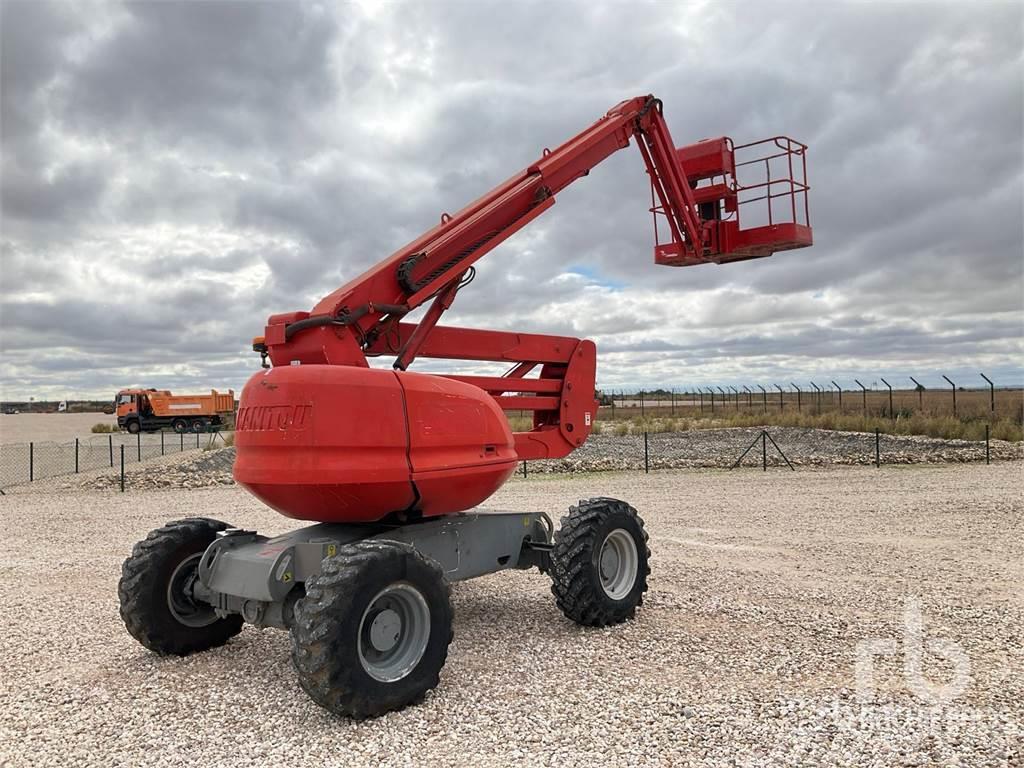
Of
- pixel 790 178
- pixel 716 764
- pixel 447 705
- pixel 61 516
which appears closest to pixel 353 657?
pixel 447 705

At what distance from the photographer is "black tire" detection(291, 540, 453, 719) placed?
5145 millimetres

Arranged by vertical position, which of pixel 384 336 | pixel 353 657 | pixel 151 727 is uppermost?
pixel 384 336

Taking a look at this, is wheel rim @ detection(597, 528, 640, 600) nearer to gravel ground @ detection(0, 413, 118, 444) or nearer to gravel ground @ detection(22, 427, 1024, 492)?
gravel ground @ detection(22, 427, 1024, 492)

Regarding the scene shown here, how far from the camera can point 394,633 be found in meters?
5.73

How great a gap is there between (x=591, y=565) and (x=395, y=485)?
2.12 metres

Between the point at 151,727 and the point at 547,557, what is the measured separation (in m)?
3.61

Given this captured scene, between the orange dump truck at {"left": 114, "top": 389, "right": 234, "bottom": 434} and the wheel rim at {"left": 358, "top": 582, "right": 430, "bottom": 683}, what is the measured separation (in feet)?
162

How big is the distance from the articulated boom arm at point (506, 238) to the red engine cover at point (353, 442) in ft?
2.01

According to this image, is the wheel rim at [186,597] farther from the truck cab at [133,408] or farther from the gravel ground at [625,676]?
the truck cab at [133,408]

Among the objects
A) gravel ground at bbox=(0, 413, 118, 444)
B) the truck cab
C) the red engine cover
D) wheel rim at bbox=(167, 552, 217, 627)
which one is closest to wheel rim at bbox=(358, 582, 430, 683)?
the red engine cover

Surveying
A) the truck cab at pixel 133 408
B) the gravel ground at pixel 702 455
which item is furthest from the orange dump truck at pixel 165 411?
the gravel ground at pixel 702 455

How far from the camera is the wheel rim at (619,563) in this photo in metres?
7.77

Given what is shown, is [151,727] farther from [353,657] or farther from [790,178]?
[790,178]

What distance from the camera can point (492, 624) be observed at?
25.5ft
